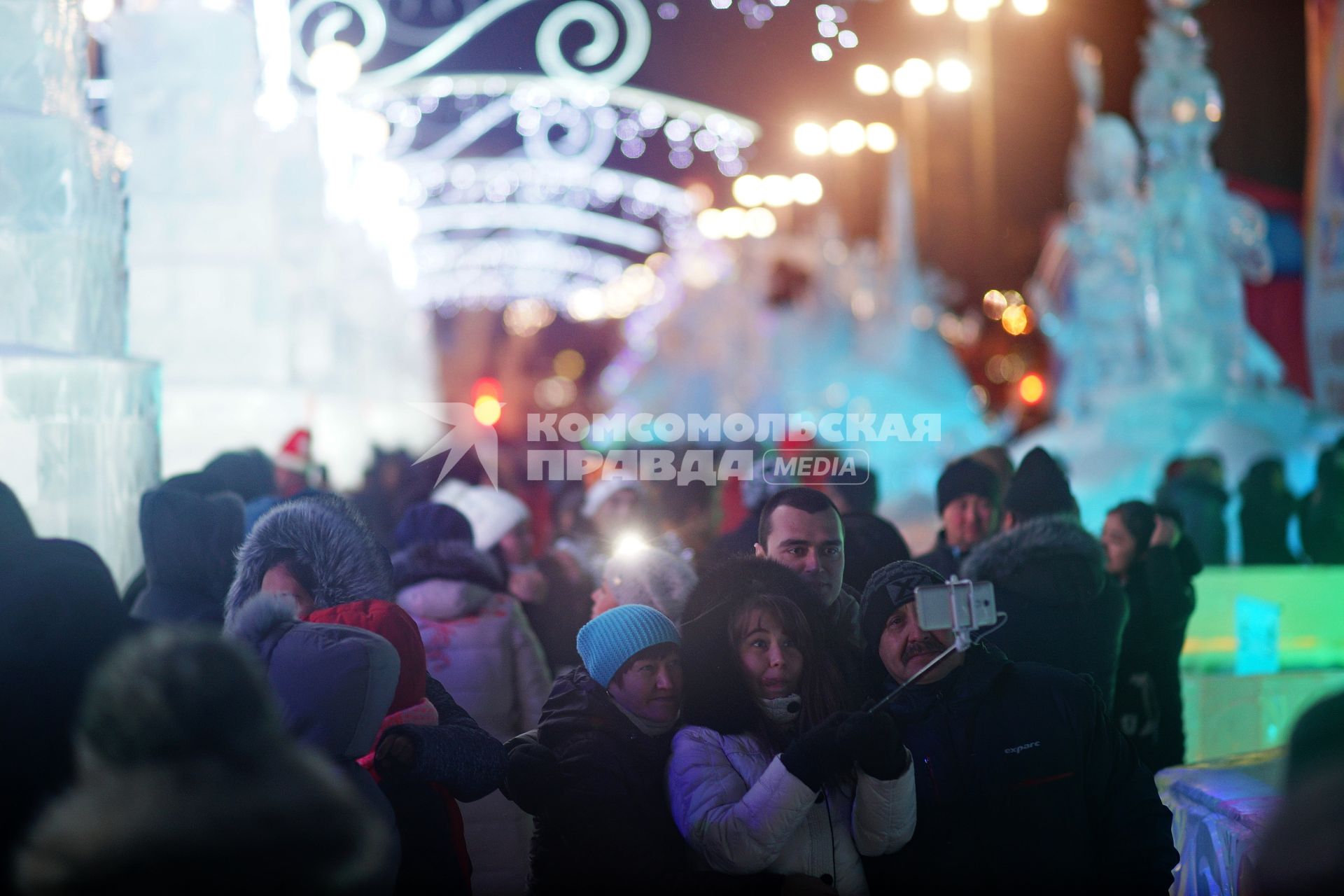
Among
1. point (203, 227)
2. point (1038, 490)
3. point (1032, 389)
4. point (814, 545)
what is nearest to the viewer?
point (814, 545)

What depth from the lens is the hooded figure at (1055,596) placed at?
13.0 ft

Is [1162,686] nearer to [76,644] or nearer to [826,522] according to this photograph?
[826,522]

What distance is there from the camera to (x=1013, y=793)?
10.6ft

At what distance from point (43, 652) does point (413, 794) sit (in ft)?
3.12

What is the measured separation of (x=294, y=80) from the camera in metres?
9.20

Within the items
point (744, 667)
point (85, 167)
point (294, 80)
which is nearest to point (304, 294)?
point (294, 80)

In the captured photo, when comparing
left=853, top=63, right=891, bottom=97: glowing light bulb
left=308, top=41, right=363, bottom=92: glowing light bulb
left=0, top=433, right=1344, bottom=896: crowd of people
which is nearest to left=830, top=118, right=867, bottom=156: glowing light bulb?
left=853, top=63, right=891, bottom=97: glowing light bulb

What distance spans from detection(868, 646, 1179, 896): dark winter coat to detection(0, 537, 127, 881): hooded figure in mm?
1969

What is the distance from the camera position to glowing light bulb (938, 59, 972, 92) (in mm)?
7484

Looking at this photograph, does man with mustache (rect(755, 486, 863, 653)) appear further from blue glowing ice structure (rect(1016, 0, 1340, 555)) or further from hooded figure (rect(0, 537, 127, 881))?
blue glowing ice structure (rect(1016, 0, 1340, 555))

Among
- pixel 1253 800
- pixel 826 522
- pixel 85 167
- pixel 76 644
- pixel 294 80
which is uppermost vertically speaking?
pixel 294 80

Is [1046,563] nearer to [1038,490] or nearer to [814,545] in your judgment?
[1038,490]

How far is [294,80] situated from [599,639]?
7.13 meters

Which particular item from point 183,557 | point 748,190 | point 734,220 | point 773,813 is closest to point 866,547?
point 773,813
